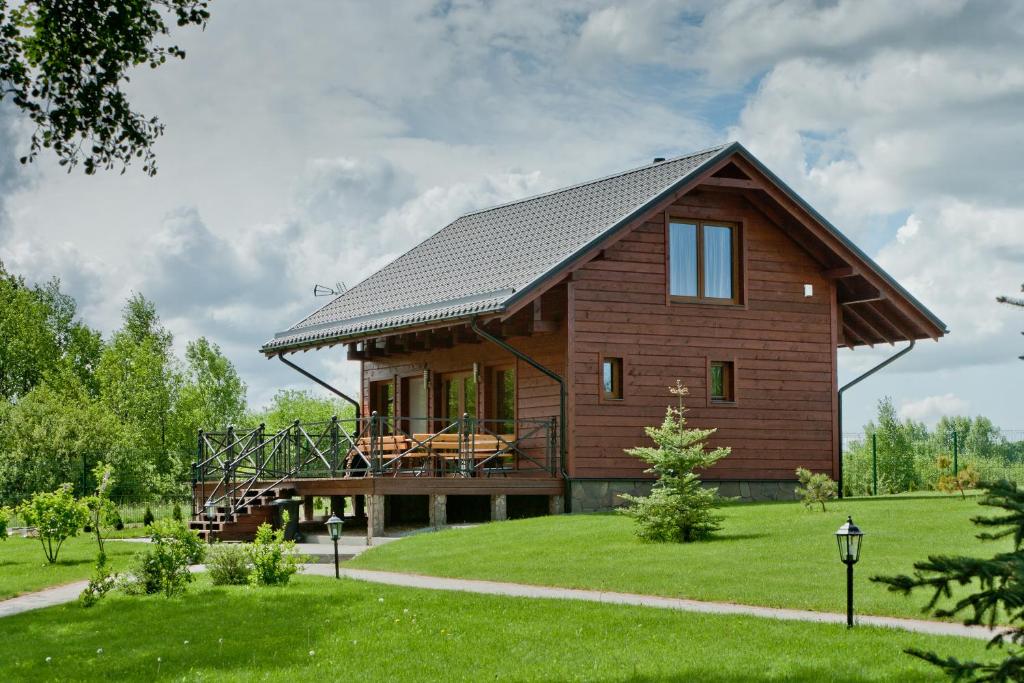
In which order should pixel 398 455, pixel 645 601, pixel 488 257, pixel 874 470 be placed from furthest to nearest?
pixel 874 470
pixel 488 257
pixel 398 455
pixel 645 601

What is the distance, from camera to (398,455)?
23359 mm

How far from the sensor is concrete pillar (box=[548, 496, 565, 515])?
75.7 ft

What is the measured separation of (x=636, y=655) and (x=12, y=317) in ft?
167

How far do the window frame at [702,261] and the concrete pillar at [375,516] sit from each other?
22.1 ft

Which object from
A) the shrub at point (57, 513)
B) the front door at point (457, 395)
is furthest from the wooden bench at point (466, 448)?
the shrub at point (57, 513)

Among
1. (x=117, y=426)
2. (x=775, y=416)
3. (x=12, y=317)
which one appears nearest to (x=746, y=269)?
(x=775, y=416)

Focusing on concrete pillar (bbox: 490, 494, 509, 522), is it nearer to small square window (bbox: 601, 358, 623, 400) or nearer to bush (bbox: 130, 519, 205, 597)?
small square window (bbox: 601, 358, 623, 400)

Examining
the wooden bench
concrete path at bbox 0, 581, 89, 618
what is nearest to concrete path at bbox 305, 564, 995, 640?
concrete path at bbox 0, 581, 89, 618

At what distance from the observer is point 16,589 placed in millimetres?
16828

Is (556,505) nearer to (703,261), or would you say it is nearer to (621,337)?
(621,337)

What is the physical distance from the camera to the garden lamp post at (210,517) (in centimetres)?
2196

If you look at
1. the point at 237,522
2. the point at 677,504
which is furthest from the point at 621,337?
the point at 237,522

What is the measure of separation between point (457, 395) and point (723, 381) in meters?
5.63

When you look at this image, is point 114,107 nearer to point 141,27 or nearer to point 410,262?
point 141,27
